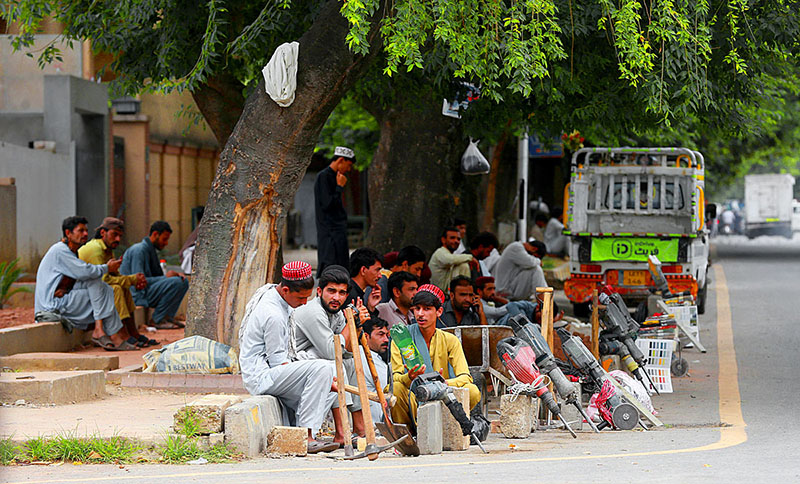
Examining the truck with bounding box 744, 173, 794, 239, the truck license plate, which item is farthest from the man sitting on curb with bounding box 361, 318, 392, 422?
the truck with bounding box 744, 173, 794, 239

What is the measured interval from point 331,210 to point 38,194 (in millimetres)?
8753

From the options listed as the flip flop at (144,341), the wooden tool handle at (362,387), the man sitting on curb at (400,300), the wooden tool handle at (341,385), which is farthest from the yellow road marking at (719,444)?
the flip flop at (144,341)

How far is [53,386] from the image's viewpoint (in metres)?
8.78

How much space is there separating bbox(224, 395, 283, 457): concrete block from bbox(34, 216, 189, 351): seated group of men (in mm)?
4580

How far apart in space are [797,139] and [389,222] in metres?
21.8

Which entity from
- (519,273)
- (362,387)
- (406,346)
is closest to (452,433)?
(406,346)

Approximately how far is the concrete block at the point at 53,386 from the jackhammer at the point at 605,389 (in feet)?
12.9

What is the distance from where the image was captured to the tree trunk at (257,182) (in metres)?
10.0

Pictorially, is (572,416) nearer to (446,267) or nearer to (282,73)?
(282,73)

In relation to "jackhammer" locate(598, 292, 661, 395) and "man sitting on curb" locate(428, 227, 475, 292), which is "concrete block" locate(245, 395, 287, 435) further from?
"man sitting on curb" locate(428, 227, 475, 292)

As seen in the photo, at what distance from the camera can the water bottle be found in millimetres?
7762

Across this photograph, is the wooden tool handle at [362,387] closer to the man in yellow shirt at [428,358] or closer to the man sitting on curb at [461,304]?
the man in yellow shirt at [428,358]

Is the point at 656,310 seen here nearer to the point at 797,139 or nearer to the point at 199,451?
the point at 199,451

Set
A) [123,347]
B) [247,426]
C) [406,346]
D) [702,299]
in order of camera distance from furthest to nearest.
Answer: [702,299] < [123,347] < [406,346] < [247,426]
